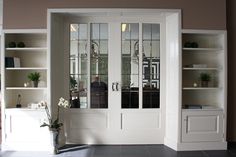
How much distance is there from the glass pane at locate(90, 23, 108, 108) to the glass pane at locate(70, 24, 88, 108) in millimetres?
157

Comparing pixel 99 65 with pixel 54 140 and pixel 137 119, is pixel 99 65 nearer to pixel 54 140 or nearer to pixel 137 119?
pixel 137 119

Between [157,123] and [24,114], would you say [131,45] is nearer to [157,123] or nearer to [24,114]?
[157,123]

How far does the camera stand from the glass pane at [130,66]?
4.91 m

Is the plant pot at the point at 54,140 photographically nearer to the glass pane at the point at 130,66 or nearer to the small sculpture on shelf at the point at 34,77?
the small sculpture on shelf at the point at 34,77

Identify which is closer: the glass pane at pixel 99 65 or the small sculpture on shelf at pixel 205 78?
the small sculpture on shelf at pixel 205 78

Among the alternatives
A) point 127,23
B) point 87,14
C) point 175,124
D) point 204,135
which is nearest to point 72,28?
point 87,14

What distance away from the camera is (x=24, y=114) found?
14.6 feet

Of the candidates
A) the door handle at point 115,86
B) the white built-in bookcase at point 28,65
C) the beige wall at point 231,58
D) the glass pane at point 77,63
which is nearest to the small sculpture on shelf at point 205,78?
the beige wall at point 231,58

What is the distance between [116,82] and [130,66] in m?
0.41

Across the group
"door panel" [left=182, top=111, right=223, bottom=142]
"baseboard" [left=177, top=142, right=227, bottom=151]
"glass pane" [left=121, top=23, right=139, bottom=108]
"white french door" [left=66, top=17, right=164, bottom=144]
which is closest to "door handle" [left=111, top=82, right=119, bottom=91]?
"white french door" [left=66, top=17, right=164, bottom=144]

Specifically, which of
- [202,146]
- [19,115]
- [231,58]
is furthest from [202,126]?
[19,115]

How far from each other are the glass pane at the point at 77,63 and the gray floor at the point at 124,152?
88cm

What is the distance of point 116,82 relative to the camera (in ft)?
16.1

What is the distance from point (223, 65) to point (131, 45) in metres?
1.72
